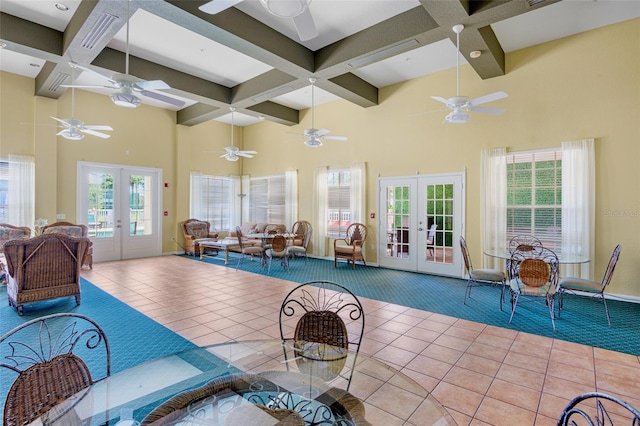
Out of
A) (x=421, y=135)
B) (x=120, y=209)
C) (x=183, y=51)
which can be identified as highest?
(x=183, y=51)

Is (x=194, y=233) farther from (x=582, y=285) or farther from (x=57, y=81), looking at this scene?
(x=582, y=285)

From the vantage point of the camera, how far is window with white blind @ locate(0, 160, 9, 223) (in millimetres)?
6320

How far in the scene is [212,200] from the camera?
10000 millimetres

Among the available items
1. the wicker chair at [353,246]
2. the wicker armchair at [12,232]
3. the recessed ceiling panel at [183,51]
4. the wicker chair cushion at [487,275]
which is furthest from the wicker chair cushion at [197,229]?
the wicker chair cushion at [487,275]

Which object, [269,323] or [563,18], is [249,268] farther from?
[563,18]

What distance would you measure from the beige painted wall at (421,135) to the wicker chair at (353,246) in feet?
0.89

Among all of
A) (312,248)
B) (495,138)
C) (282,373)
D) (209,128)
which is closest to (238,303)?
(282,373)

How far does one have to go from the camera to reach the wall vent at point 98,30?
3.88 metres

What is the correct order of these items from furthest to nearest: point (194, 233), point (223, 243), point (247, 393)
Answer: point (194, 233) → point (223, 243) → point (247, 393)

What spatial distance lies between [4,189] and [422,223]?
8542 millimetres

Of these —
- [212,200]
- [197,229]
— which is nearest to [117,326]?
[197,229]

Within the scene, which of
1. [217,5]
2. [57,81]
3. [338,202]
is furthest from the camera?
[338,202]

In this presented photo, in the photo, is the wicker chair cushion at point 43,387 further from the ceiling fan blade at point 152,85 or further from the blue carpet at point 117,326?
the ceiling fan blade at point 152,85

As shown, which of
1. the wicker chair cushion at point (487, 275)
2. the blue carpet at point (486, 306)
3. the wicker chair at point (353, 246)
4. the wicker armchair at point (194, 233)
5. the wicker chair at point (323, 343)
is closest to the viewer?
the wicker chair at point (323, 343)
